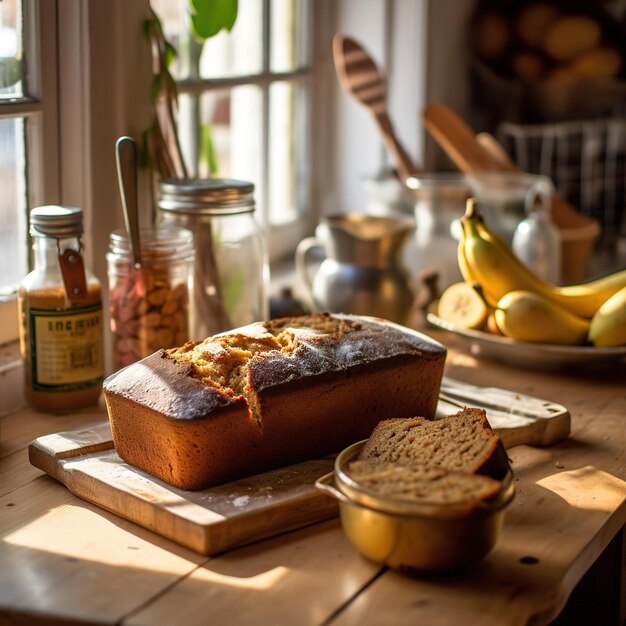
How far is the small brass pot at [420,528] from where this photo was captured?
88cm

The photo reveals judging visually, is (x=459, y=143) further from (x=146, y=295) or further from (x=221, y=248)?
(x=146, y=295)

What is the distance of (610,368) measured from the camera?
1586 mm

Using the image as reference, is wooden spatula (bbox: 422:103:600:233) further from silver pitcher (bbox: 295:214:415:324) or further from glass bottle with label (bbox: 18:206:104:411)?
glass bottle with label (bbox: 18:206:104:411)

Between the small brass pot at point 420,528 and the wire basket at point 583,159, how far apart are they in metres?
1.55

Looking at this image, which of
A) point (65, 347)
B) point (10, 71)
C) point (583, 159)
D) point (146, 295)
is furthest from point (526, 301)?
point (583, 159)

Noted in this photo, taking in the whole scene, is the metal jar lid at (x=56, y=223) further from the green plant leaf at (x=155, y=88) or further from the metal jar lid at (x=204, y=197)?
the green plant leaf at (x=155, y=88)

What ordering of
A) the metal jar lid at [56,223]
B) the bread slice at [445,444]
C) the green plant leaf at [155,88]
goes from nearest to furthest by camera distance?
the bread slice at [445,444] < the metal jar lid at [56,223] < the green plant leaf at [155,88]

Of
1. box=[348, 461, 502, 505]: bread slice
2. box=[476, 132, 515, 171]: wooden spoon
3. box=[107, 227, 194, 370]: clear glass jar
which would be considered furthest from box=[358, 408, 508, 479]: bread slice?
box=[476, 132, 515, 171]: wooden spoon

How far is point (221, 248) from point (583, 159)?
1218 millimetres

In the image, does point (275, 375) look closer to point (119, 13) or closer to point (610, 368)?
point (119, 13)

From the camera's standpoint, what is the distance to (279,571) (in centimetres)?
93

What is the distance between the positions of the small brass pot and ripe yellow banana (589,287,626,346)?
0.64m

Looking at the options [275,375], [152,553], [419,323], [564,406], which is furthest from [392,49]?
[152,553]

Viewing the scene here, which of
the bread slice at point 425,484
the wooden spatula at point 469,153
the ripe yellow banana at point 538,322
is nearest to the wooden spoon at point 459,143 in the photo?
the wooden spatula at point 469,153
